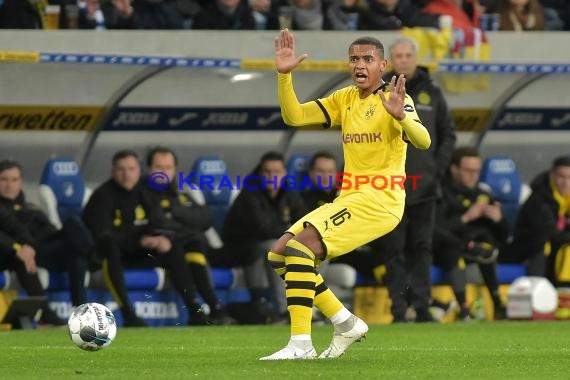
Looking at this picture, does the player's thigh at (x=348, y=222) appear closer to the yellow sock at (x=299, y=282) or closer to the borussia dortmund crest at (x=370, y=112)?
the yellow sock at (x=299, y=282)

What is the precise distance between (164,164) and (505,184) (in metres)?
3.72

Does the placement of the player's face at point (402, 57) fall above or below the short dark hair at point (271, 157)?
above

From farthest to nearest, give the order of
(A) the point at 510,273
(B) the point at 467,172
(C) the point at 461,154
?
(A) the point at 510,273, (B) the point at 467,172, (C) the point at 461,154

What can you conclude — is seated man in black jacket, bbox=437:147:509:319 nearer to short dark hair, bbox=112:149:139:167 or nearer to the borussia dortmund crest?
short dark hair, bbox=112:149:139:167

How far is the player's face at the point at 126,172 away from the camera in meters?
13.4

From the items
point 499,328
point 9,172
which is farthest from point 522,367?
point 9,172

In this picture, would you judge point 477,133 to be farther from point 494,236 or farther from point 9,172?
point 9,172

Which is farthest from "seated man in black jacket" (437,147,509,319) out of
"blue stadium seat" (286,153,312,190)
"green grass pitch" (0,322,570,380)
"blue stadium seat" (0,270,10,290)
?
"blue stadium seat" (0,270,10,290)

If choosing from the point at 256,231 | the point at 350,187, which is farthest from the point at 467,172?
the point at 350,187

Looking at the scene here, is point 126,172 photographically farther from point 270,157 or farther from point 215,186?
point 215,186

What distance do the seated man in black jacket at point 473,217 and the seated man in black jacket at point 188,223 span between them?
217cm

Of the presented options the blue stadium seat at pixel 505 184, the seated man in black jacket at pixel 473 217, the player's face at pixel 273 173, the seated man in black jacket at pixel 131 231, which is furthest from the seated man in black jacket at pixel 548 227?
the seated man in black jacket at pixel 131 231

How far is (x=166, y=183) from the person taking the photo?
13641 millimetres

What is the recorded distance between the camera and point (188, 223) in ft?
44.2
